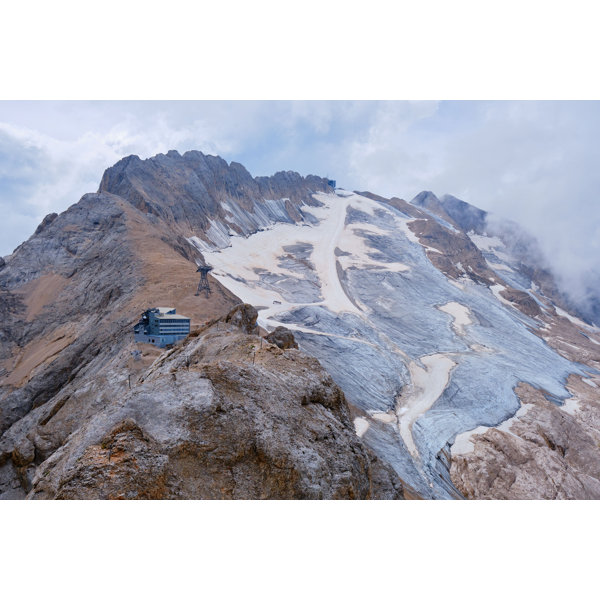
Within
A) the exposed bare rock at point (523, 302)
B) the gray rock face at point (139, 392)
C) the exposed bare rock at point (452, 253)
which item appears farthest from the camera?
the exposed bare rock at point (452, 253)

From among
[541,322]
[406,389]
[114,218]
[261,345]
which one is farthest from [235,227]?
[261,345]

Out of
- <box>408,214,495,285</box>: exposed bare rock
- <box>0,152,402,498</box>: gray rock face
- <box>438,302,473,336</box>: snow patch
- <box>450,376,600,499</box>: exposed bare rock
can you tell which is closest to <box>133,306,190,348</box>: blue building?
<box>0,152,402,498</box>: gray rock face

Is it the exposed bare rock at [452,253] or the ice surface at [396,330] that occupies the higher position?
the exposed bare rock at [452,253]

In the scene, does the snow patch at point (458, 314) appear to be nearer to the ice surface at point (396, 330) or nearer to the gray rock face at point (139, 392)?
the ice surface at point (396, 330)

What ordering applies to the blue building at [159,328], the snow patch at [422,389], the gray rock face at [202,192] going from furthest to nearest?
the gray rock face at [202,192], the snow patch at [422,389], the blue building at [159,328]

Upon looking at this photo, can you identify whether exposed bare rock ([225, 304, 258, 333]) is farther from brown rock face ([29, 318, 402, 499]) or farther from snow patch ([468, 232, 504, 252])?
snow patch ([468, 232, 504, 252])

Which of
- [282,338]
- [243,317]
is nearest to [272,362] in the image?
[282,338]

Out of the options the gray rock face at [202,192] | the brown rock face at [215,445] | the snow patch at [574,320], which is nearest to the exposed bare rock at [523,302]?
the snow patch at [574,320]
